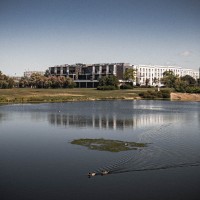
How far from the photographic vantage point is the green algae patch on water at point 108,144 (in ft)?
113

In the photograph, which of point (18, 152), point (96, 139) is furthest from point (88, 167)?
point (96, 139)

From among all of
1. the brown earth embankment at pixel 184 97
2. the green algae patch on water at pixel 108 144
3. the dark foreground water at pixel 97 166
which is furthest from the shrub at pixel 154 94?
the green algae patch on water at pixel 108 144

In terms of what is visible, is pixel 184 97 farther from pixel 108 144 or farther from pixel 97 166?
pixel 97 166

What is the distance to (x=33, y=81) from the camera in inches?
7461

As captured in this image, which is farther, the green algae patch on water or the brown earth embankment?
the brown earth embankment

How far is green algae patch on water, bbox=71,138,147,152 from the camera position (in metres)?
34.5

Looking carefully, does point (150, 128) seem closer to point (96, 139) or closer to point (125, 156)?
point (96, 139)

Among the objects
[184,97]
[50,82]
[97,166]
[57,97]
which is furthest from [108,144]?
[50,82]

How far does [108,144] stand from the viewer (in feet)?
120

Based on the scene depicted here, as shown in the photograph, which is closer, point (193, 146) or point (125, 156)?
point (125, 156)

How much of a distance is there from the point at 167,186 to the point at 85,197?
581cm

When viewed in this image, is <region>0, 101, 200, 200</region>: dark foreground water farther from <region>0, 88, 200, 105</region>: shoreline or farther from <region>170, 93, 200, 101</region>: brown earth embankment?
<region>170, 93, 200, 101</region>: brown earth embankment

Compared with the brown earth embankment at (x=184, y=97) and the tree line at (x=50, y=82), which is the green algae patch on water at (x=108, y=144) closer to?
the brown earth embankment at (x=184, y=97)

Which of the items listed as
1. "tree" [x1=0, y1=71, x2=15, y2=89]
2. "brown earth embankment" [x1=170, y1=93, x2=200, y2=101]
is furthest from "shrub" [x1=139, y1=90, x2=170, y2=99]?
"tree" [x1=0, y1=71, x2=15, y2=89]
